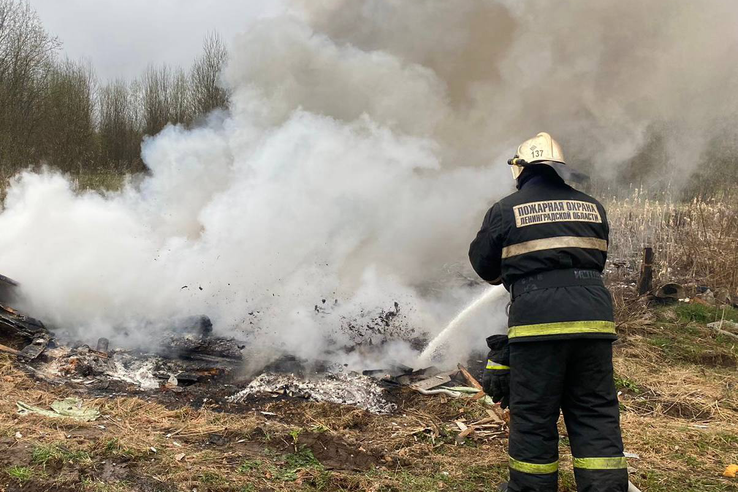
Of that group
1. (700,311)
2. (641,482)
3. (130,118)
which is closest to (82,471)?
(641,482)

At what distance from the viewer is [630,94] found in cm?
635

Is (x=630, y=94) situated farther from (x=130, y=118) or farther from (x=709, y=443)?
(x=130, y=118)

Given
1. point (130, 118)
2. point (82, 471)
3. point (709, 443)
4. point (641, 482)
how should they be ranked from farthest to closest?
point (130, 118) → point (709, 443) → point (641, 482) → point (82, 471)

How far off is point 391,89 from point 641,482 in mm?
6473

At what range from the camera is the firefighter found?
2.69 m

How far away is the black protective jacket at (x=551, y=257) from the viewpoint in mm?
2699

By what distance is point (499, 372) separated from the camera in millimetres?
3037

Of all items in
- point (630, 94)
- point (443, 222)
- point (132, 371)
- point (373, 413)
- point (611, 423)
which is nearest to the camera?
point (611, 423)

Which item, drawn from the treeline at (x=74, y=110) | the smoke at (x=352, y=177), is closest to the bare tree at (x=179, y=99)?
the treeline at (x=74, y=110)

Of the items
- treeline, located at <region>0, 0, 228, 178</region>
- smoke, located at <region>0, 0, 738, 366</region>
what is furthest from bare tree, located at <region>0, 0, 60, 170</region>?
smoke, located at <region>0, 0, 738, 366</region>

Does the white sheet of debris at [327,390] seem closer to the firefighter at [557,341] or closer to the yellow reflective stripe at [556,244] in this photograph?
the firefighter at [557,341]

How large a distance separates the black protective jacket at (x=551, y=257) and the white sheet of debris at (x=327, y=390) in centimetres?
251

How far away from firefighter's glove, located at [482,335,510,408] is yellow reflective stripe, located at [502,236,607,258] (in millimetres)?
591

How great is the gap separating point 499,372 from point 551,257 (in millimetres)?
780
